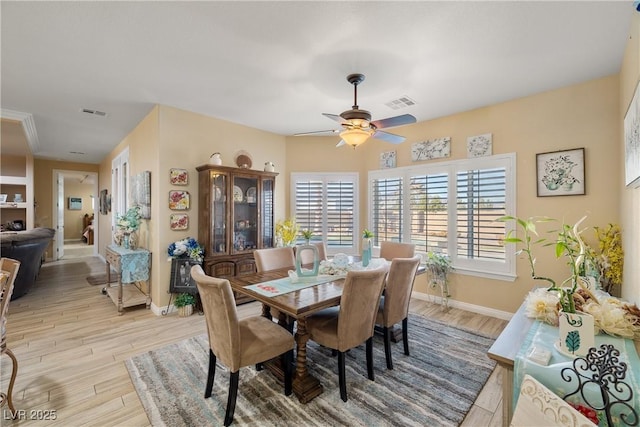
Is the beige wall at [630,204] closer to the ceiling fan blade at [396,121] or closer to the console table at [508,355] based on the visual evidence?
the console table at [508,355]

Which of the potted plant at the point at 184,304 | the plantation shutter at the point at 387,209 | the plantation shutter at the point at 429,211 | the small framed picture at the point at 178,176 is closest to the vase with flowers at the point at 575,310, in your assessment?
the plantation shutter at the point at 429,211

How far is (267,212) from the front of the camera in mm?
4574

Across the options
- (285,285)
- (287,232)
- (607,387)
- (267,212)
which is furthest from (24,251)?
(607,387)

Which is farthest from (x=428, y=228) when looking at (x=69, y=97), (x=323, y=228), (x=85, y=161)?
(x=85, y=161)

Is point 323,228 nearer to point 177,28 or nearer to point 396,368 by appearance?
point 396,368

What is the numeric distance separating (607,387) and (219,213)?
402cm

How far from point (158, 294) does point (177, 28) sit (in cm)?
321

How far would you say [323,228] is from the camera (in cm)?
512

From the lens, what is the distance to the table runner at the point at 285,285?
223 cm

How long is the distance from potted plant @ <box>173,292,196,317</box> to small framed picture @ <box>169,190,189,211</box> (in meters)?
1.19

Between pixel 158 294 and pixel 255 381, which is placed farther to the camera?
pixel 158 294

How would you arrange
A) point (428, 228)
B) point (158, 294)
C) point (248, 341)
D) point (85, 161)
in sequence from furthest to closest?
point (85, 161) < point (428, 228) < point (158, 294) < point (248, 341)

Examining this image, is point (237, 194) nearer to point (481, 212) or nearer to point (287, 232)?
point (287, 232)

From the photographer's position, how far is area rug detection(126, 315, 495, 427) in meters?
1.90
